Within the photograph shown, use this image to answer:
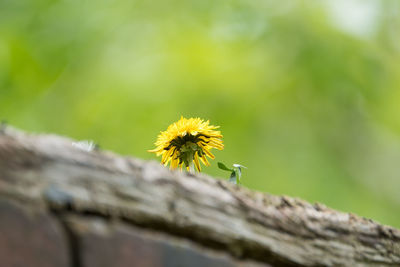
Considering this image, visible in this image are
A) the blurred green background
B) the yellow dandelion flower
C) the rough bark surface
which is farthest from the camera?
the blurred green background

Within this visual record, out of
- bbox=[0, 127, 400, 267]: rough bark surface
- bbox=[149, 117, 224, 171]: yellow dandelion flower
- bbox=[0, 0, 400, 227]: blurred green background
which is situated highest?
bbox=[0, 0, 400, 227]: blurred green background

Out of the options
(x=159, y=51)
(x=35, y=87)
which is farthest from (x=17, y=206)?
(x=159, y=51)

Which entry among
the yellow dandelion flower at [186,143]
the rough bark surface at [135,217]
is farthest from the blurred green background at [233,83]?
the rough bark surface at [135,217]

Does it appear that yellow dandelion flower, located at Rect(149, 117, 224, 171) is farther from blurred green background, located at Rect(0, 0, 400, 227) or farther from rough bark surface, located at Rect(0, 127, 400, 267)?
blurred green background, located at Rect(0, 0, 400, 227)

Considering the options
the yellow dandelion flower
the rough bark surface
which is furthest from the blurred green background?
the rough bark surface

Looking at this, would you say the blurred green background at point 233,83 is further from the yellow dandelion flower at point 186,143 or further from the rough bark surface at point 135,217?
the rough bark surface at point 135,217

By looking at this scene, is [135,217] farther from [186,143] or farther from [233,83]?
[233,83]
